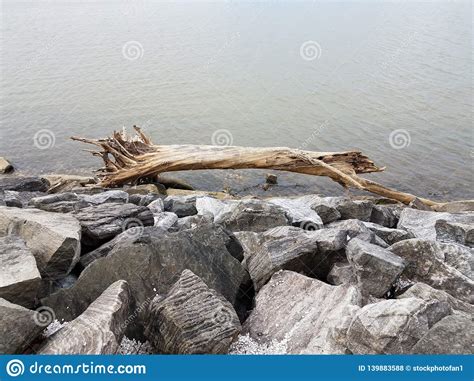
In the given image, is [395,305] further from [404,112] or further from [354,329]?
[404,112]

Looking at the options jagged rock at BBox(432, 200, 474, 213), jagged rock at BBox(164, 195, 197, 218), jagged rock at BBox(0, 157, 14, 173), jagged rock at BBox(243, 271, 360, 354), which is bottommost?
jagged rock at BBox(0, 157, 14, 173)

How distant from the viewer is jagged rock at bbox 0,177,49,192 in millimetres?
13375

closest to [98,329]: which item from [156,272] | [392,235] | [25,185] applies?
[156,272]

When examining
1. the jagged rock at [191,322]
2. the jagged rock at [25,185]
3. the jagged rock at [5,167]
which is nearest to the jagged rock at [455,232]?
the jagged rock at [191,322]

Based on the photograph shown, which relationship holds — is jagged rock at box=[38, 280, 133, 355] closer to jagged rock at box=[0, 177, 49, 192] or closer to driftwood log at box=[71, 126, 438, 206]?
driftwood log at box=[71, 126, 438, 206]

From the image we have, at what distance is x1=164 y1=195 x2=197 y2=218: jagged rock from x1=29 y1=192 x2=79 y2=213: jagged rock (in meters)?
1.92

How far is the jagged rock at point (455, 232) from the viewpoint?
26.6 feet

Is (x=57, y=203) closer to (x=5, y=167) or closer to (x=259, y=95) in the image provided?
(x=5, y=167)

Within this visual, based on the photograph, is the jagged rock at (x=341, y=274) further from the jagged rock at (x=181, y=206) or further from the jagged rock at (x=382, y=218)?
the jagged rock at (x=382, y=218)

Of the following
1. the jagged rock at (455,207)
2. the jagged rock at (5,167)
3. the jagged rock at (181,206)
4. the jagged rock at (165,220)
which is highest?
the jagged rock at (165,220)

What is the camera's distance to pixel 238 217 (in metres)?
8.40

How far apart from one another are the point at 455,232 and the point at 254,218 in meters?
3.40

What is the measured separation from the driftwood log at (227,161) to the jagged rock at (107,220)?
5.64 m

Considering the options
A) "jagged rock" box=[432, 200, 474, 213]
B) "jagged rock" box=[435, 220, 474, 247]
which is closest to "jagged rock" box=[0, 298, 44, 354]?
"jagged rock" box=[435, 220, 474, 247]
